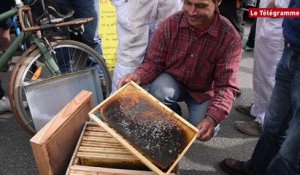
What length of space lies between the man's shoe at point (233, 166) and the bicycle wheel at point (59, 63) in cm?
136

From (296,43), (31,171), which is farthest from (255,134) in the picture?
(31,171)

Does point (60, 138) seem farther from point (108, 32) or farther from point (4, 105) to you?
point (108, 32)

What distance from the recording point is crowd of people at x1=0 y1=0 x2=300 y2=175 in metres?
2.01

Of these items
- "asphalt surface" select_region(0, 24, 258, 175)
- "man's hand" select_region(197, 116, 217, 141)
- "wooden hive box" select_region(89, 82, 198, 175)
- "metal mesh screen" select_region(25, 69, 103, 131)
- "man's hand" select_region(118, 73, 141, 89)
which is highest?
"man's hand" select_region(118, 73, 141, 89)

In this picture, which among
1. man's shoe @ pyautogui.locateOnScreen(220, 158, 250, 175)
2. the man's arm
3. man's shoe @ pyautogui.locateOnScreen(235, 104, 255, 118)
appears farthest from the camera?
man's shoe @ pyautogui.locateOnScreen(235, 104, 255, 118)

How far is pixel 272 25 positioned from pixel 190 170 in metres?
1.44

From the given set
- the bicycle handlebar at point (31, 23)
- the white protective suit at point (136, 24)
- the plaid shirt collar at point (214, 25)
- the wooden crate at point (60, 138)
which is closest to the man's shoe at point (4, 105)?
the bicycle handlebar at point (31, 23)

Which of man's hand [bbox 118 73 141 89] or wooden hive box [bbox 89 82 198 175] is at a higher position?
man's hand [bbox 118 73 141 89]

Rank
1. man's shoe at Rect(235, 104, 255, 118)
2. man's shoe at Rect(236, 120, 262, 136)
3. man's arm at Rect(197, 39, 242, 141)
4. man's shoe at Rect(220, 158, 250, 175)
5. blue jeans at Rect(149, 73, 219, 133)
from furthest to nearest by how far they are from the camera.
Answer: man's shoe at Rect(235, 104, 255, 118) < man's shoe at Rect(236, 120, 262, 136) < man's shoe at Rect(220, 158, 250, 175) < blue jeans at Rect(149, 73, 219, 133) < man's arm at Rect(197, 39, 242, 141)

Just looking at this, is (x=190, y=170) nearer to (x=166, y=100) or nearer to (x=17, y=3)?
(x=166, y=100)

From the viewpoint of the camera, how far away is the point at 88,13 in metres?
3.69

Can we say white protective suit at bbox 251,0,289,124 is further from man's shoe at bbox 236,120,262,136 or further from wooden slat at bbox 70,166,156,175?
wooden slat at bbox 70,166,156,175

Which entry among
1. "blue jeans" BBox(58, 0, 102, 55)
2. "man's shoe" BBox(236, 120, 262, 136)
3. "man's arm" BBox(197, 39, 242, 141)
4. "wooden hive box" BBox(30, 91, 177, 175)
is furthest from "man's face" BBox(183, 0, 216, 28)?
"blue jeans" BBox(58, 0, 102, 55)

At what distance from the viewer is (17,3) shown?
116 inches
